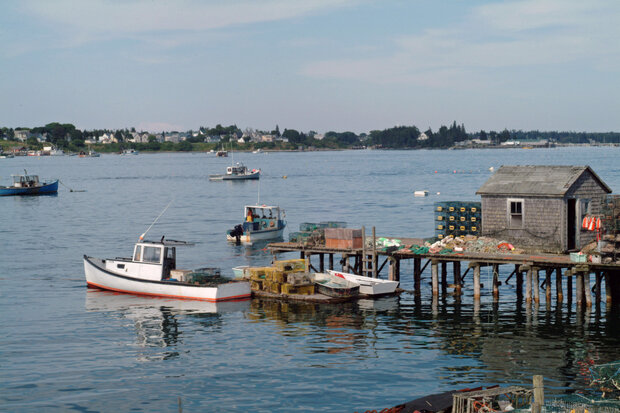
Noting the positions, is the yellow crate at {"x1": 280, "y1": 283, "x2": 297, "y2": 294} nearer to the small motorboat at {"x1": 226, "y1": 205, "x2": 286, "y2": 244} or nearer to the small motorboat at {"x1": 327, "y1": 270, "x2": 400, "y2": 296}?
the small motorboat at {"x1": 327, "y1": 270, "x2": 400, "y2": 296}

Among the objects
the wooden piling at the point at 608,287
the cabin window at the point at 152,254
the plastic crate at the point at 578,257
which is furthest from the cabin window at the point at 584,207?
the cabin window at the point at 152,254

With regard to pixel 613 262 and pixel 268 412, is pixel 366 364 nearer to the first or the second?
pixel 268 412

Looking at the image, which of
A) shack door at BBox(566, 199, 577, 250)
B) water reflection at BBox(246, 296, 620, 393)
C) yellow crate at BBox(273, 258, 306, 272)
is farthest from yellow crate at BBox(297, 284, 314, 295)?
shack door at BBox(566, 199, 577, 250)

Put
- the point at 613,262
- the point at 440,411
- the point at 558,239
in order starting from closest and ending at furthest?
the point at 440,411 < the point at 613,262 < the point at 558,239

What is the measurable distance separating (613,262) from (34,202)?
110653 millimetres

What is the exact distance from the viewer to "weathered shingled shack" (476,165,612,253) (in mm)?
40750

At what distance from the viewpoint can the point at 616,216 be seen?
38844mm

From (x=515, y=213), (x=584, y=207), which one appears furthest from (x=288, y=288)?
(x=584, y=207)

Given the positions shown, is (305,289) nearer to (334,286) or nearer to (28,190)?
(334,286)

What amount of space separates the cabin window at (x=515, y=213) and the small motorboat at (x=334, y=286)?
363 inches

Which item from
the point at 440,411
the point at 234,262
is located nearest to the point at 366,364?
the point at 440,411

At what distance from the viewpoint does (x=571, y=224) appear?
41438mm

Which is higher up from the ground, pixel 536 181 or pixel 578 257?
pixel 536 181

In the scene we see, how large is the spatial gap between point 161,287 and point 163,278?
0.64 metres
